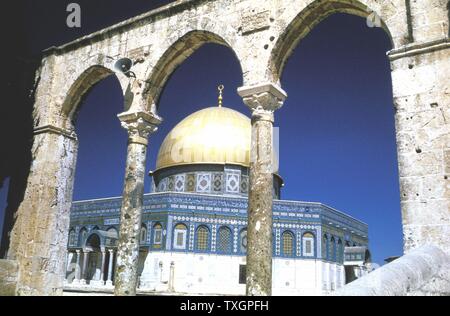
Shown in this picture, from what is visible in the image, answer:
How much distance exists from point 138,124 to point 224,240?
15.1 meters

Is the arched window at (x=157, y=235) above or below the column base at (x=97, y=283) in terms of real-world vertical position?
above

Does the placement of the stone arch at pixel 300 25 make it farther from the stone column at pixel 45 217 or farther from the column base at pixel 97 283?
the column base at pixel 97 283

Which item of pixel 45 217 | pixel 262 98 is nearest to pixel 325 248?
pixel 45 217

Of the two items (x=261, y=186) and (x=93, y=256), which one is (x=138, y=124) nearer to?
(x=261, y=186)

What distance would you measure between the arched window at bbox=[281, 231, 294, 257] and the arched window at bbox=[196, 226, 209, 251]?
369 centimetres

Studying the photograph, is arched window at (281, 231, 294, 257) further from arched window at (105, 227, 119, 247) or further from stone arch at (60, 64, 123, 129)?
stone arch at (60, 64, 123, 129)

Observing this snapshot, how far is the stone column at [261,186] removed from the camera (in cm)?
575

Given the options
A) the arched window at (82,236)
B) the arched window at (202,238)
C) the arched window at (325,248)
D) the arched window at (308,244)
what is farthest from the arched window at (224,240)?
the arched window at (82,236)

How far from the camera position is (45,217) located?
819cm

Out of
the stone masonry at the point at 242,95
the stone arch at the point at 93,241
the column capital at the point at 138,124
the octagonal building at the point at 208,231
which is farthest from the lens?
the stone arch at the point at 93,241

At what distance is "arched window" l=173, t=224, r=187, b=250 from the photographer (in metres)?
21.1

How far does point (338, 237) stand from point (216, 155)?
302 inches

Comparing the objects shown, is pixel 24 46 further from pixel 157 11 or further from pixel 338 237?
pixel 338 237

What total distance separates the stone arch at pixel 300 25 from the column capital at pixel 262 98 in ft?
0.63
